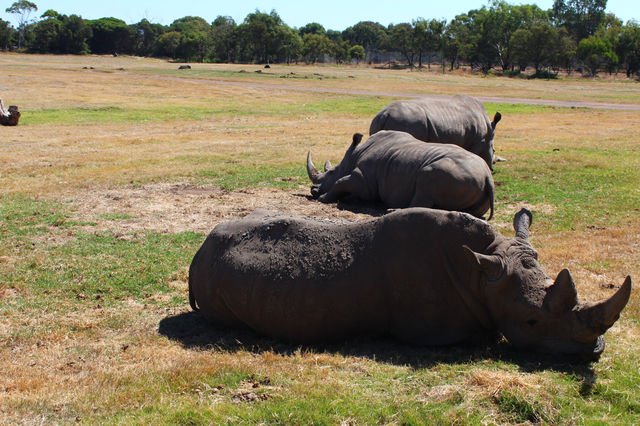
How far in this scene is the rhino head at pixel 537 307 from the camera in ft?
17.3

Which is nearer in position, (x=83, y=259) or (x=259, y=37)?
(x=83, y=259)

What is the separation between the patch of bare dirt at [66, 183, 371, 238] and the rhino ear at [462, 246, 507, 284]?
5.74 m

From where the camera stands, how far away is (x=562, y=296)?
17.6 feet

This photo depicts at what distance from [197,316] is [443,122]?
9440 millimetres

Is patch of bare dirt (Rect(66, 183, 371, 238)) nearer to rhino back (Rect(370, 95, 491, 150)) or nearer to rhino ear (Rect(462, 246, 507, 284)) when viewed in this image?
rhino back (Rect(370, 95, 491, 150))

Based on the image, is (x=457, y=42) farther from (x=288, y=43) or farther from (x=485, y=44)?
(x=288, y=43)

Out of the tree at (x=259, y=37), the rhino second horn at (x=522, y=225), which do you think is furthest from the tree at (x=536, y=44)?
Result: the rhino second horn at (x=522, y=225)

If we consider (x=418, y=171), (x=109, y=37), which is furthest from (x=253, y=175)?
(x=109, y=37)

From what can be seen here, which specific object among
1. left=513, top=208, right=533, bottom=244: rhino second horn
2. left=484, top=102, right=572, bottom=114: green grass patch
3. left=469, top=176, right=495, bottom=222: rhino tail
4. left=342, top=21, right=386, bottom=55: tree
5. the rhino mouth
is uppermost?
left=342, top=21, right=386, bottom=55: tree

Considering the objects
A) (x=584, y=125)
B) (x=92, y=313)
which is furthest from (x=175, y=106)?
(x=92, y=313)

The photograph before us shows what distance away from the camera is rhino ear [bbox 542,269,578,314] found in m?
5.34

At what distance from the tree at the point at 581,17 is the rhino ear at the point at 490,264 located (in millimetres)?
127814

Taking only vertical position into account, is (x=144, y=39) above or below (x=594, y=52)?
above

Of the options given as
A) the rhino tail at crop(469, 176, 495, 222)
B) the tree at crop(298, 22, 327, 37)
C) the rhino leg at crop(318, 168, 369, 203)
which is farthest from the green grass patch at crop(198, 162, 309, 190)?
the tree at crop(298, 22, 327, 37)
